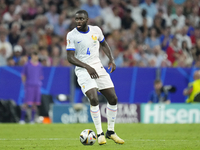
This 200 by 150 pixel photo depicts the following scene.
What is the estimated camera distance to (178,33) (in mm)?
17844

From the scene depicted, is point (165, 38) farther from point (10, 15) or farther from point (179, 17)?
point (10, 15)

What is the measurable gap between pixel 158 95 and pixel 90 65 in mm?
7533

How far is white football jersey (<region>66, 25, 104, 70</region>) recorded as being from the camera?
7504 mm

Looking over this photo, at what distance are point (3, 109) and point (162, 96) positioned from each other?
216 inches

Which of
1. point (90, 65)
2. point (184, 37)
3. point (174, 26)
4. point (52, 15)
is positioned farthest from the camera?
point (174, 26)

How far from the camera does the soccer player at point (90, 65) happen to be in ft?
24.2

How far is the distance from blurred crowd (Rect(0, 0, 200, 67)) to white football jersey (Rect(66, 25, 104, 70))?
7.85 meters

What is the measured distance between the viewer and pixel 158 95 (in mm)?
14727

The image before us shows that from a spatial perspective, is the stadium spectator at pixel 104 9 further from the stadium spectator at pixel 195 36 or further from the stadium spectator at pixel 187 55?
the stadium spectator at pixel 195 36

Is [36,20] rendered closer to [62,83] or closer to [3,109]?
[62,83]

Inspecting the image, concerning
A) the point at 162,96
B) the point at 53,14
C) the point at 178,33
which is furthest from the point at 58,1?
the point at 162,96

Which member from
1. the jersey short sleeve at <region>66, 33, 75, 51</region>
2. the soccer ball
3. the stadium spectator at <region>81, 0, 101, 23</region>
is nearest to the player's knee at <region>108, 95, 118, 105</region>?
the soccer ball

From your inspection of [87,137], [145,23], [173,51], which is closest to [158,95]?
[173,51]

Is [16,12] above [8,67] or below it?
above
